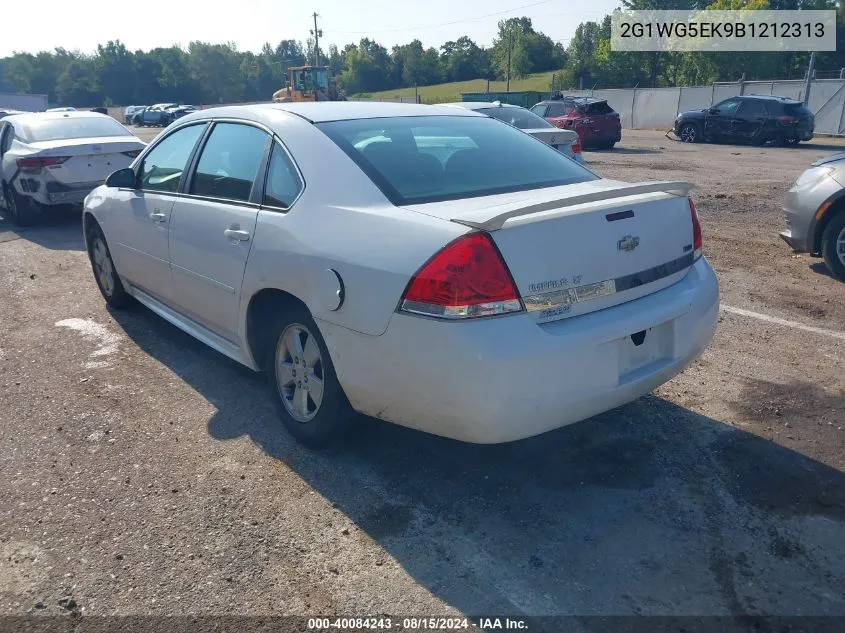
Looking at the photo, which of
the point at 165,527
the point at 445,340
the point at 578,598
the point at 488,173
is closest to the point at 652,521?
the point at 578,598

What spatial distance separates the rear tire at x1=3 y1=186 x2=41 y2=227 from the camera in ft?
33.6

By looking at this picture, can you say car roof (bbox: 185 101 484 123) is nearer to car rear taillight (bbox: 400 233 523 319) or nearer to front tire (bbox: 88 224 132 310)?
car rear taillight (bbox: 400 233 523 319)

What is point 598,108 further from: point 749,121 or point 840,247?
point 840,247

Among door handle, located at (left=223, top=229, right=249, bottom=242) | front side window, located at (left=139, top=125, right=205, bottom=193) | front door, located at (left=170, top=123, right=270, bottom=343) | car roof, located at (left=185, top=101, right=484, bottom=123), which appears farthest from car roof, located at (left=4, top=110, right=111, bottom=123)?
door handle, located at (left=223, top=229, right=249, bottom=242)

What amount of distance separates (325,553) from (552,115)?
836 inches

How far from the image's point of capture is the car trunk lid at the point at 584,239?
2.84 m

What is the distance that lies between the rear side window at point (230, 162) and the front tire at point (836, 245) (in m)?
5.25

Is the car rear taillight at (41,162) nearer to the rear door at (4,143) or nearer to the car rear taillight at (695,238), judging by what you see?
the rear door at (4,143)

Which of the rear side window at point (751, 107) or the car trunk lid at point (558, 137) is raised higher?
the car trunk lid at point (558, 137)

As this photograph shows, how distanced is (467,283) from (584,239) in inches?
23.3

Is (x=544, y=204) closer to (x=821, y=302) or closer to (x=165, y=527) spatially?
(x=165, y=527)

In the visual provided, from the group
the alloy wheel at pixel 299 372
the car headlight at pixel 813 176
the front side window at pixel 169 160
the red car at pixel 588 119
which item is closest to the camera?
the alloy wheel at pixel 299 372

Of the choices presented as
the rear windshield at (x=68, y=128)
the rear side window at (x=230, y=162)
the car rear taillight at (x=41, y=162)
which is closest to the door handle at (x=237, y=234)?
the rear side window at (x=230, y=162)

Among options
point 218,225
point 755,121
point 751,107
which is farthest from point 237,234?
point 751,107
